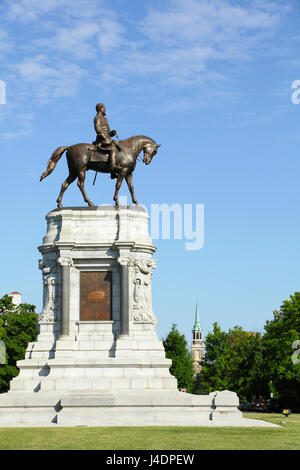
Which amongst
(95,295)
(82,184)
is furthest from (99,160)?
(95,295)

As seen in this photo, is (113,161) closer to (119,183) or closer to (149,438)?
(119,183)

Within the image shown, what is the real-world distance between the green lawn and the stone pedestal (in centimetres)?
306

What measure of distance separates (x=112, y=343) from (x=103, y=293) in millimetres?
2449

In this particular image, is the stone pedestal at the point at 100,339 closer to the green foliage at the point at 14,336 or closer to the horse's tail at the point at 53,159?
the horse's tail at the point at 53,159

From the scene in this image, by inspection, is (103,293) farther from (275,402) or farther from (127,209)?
(275,402)

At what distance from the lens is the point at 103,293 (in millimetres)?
35281

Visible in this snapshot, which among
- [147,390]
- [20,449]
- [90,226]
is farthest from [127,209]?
[20,449]

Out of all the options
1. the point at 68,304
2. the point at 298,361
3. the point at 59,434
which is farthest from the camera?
the point at 298,361

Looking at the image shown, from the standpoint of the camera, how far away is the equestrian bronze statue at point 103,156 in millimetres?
36906

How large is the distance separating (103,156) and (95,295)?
701 cm

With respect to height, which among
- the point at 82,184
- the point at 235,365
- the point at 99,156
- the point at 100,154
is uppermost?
the point at 100,154

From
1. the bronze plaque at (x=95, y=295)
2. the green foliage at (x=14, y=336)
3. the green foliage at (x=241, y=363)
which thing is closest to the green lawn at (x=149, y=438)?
the bronze plaque at (x=95, y=295)

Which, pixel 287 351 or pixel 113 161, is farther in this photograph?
pixel 287 351

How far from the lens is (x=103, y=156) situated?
122 feet
